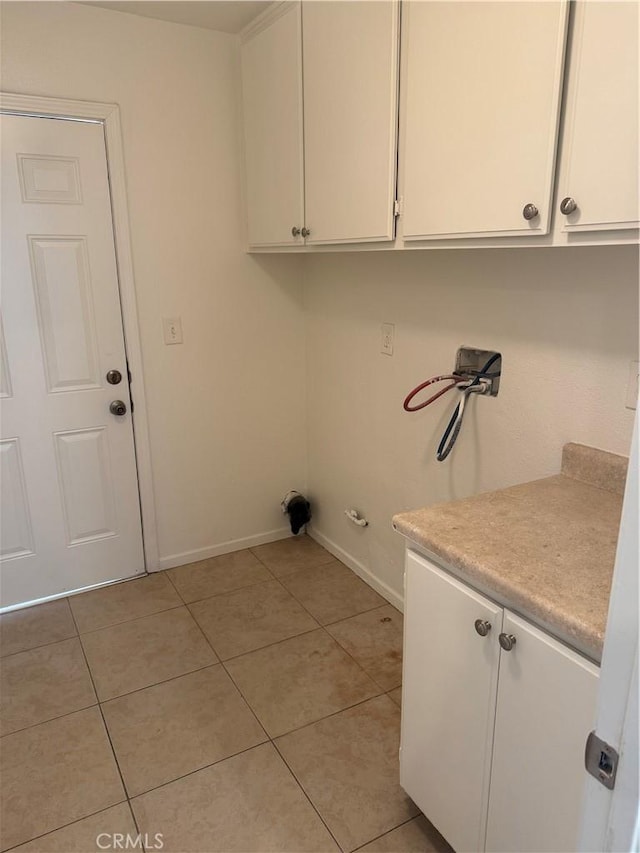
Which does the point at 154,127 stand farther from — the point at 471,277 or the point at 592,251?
the point at 592,251

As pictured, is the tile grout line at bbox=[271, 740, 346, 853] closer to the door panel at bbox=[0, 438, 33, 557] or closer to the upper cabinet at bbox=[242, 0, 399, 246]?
the door panel at bbox=[0, 438, 33, 557]

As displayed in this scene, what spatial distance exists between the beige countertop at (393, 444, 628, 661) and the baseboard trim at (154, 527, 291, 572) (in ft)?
5.95

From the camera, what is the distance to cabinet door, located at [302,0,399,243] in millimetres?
1646

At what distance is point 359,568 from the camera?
2783 millimetres

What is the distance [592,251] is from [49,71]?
205cm

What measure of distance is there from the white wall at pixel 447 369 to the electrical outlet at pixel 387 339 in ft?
0.09

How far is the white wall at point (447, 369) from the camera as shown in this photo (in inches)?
59.9

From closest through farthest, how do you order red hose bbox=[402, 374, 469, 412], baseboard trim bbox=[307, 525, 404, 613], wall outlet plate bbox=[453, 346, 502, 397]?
wall outlet plate bbox=[453, 346, 502, 397]
red hose bbox=[402, 374, 469, 412]
baseboard trim bbox=[307, 525, 404, 613]

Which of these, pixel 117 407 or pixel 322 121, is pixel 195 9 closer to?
pixel 322 121

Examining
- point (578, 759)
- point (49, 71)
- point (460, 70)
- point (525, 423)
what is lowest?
point (578, 759)

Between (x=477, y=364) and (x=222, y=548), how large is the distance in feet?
5.61

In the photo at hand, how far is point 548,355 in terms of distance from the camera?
1.66 meters

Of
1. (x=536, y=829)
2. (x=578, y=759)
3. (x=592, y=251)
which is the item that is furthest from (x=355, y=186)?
(x=536, y=829)

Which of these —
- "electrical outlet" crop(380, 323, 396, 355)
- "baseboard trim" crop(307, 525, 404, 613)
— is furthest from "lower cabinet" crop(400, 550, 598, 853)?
"electrical outlet" crop(380, 323, 396, 355)
